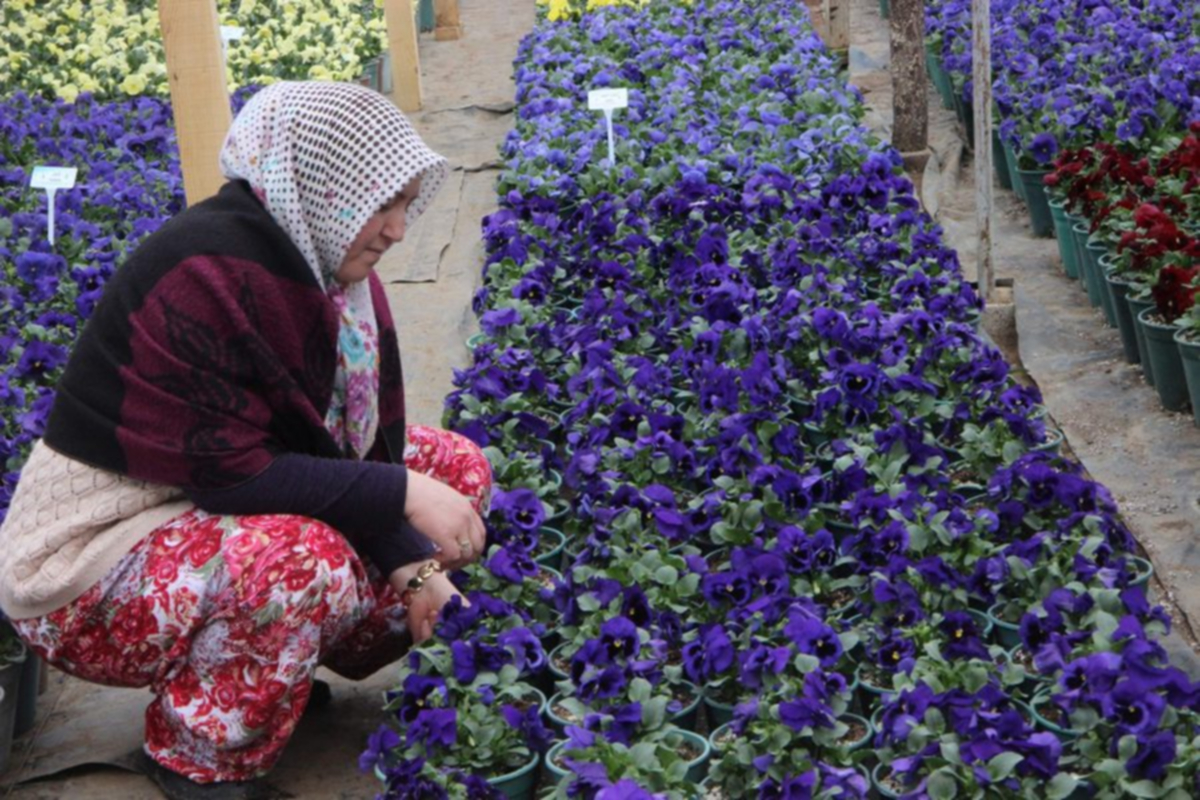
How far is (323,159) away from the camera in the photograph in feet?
9.02

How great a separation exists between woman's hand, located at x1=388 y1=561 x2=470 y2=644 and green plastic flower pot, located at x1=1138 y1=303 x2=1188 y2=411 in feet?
7.60

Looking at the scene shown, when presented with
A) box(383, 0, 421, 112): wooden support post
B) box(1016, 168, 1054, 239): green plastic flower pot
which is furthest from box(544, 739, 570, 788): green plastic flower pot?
box(383, 0, 421, 112): wooden support post

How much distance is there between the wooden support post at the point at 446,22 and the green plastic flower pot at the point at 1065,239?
6730 millimetres

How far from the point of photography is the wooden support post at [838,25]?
9.71 m

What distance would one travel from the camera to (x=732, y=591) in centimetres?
309

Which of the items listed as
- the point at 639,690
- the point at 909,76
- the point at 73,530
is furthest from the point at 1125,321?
the point at 73,530

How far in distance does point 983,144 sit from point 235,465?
10.0ft

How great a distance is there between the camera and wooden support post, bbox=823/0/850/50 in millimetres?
9711

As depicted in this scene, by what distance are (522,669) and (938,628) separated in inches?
26.8

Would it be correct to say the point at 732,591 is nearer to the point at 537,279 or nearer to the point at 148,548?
the point at 148,548

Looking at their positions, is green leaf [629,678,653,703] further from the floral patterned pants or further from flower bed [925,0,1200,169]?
flower bed [925,0,1200,169]

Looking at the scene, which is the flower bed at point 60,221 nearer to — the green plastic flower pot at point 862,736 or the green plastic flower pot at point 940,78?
the green plastic flower pot at point 862,736

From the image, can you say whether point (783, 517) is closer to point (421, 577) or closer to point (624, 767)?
point (421, 577)

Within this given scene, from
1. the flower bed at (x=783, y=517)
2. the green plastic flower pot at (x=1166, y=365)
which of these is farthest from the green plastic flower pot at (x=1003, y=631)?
the green plastic flower pot at (x=1166, y=365)
